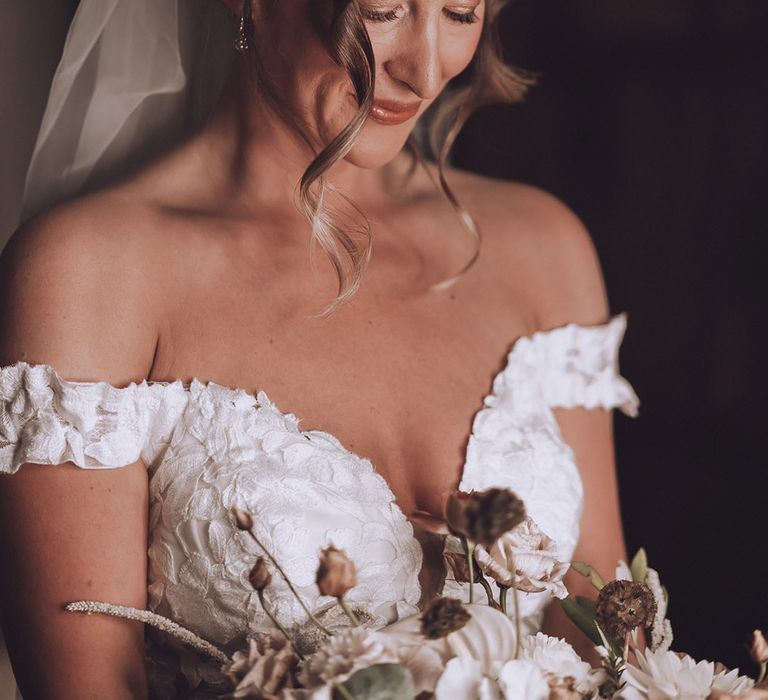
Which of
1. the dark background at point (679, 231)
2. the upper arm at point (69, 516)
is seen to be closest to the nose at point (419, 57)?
the upper arm at point (69, 516)

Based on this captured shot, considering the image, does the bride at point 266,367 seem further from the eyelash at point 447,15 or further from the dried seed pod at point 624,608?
the dried seed pod at point 624,608

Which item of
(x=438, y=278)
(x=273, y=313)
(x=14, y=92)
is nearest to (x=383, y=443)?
(x=273, y=313)

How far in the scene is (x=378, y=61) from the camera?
1.19 m

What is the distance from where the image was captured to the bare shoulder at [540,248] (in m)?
1.59

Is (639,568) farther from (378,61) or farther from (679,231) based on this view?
(679,231)

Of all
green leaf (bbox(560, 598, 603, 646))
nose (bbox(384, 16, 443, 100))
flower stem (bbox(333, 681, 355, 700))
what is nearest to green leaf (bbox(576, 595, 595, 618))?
green leaf (bbox(560, 598, 603, 646))

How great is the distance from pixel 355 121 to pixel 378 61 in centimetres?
8

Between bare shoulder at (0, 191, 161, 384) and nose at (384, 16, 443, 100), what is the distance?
39 cm

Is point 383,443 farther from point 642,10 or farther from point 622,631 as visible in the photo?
point 642,10

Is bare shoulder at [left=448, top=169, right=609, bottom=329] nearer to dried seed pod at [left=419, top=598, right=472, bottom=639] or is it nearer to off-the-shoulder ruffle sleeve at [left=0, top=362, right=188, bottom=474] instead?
off-the-shoulder ruffle sleeve at [left=0, top=362, right=188, bottom=474]

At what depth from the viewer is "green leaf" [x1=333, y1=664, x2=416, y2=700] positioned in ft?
2.39

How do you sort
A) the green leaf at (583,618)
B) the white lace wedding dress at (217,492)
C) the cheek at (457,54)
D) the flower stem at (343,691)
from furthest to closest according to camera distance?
the cheek at (457,54)
the white lace wedding dress at (217,492)
the green leaf at (583,618)
the flower stem at (343,691)

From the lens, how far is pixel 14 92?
56.1 inches

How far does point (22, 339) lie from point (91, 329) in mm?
78
